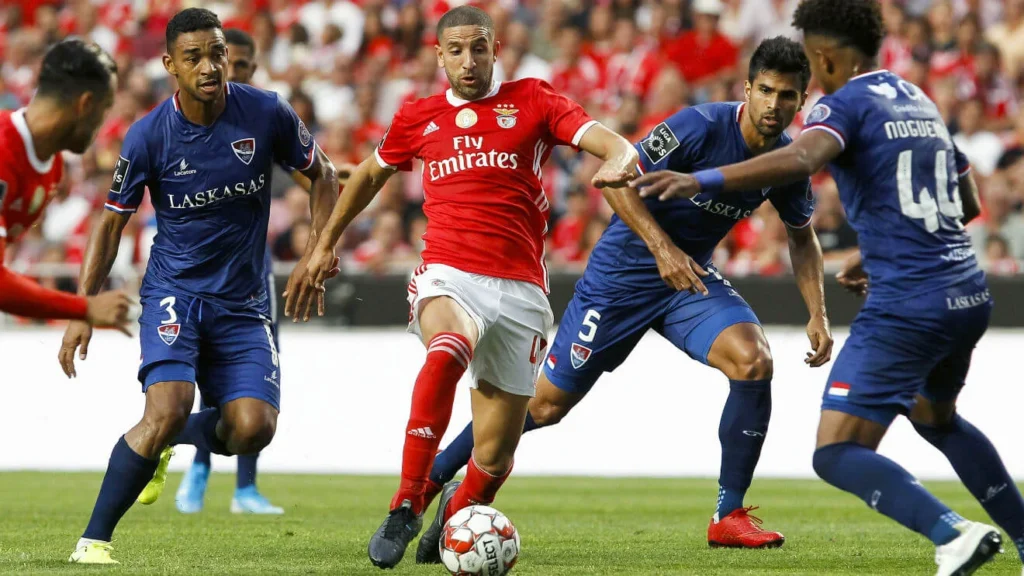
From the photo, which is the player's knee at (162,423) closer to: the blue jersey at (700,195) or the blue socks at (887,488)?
the blue jersey at (700,195)

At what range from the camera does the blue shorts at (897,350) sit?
5.28 m

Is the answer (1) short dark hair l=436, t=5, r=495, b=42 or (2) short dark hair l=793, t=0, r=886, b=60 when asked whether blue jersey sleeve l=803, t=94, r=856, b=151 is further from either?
(1) short dark hair l=436, t=5, r=495, b=42

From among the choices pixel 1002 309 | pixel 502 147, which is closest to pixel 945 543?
pixel 502 147

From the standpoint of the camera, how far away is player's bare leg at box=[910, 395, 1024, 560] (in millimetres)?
5816

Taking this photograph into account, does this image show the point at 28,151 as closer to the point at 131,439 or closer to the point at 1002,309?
the point at 131,439

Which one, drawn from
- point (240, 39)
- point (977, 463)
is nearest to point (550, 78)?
point (240, 39)

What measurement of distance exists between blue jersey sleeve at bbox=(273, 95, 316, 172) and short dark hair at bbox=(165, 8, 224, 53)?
545 millimetres

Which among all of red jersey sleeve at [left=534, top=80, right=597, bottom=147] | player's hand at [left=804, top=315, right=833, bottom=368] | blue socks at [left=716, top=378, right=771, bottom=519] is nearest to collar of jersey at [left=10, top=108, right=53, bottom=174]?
red jersey sleeve at [left=534, top=80, right=597, bottom=147]

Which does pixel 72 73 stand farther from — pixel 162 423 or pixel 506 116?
pixel 506 116

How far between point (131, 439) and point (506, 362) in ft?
5.77

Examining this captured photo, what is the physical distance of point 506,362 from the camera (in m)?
6.62

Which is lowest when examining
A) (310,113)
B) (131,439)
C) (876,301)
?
(131,439)

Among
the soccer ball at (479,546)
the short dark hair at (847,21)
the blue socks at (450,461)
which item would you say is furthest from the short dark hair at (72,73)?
the short dark hair at (847,21)

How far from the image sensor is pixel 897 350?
5.29m
